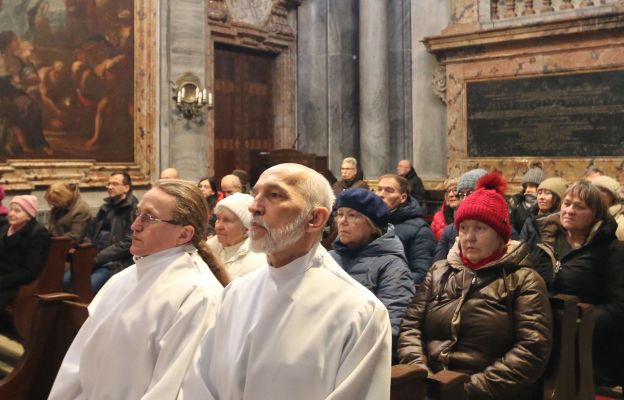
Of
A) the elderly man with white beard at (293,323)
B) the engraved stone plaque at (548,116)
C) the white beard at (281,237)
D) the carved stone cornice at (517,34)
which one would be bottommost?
the elderly man with white beard at (293,323)

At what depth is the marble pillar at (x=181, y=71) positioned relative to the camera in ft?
37.7

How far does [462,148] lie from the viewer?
12.6 metres

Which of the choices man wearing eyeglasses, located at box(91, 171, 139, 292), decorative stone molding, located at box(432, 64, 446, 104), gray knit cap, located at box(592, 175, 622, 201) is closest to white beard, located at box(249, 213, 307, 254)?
gray knit cap, located at box(592, 175, 622, 201)

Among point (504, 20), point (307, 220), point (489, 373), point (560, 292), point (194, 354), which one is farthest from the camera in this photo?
point (504, 20)

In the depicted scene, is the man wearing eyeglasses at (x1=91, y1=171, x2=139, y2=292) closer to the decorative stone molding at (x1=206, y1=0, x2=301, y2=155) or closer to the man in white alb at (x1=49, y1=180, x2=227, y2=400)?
the decorative stone molding at (x1=206, y1=0, x2=301, y2=155)

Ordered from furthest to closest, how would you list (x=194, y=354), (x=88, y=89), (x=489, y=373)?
(x=88, y=89), (x=489, y=373), (x=194, y=354)

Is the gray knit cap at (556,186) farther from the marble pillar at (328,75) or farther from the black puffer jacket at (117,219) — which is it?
the marble pillar at (328,75)

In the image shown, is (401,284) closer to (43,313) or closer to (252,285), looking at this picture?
(252,285)

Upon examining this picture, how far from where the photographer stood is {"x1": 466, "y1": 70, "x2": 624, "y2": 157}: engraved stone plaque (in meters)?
11.0

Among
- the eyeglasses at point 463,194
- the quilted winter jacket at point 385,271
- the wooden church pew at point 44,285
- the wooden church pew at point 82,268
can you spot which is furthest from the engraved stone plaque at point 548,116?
the quilted winter jacket at point 385,271

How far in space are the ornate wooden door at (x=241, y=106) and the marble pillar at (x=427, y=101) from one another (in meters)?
2.93

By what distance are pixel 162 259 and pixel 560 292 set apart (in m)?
2.77

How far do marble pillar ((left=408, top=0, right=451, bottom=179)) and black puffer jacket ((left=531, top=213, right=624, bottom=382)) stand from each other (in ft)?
27.9

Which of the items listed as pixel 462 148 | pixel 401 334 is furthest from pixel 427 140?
pixel 401 334
